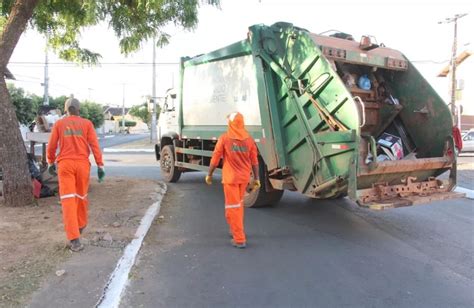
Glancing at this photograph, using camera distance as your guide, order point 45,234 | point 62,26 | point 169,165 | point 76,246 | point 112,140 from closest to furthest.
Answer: point 76,246 → point 45,234 → point 62,26 → point 169,165 → point 112,140

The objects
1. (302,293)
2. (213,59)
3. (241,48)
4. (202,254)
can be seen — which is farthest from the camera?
(213,59)

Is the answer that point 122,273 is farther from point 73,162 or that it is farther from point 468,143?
point 468,143

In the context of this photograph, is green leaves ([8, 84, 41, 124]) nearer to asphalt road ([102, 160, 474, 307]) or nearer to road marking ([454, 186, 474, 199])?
asphalt road ([102, 160, 474, 307])

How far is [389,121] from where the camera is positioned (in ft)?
25.7

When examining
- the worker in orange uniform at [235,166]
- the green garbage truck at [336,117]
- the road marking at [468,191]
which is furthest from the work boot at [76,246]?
the road marking at [468,191]

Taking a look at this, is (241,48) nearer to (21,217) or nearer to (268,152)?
(268,152)

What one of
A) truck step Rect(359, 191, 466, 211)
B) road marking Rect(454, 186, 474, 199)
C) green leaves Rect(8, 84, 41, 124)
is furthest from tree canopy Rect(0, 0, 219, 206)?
green leaves Rect(8, 84, 41, 124)

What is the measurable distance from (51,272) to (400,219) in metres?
5.38

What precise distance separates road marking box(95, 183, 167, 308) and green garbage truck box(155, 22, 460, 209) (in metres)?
2.31

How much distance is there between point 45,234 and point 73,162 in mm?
1167

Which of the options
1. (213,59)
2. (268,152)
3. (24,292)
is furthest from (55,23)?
(24,292)

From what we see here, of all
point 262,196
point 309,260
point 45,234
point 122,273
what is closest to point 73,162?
point 45,234

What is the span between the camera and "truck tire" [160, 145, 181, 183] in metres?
11.4

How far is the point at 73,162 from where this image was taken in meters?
5.38
